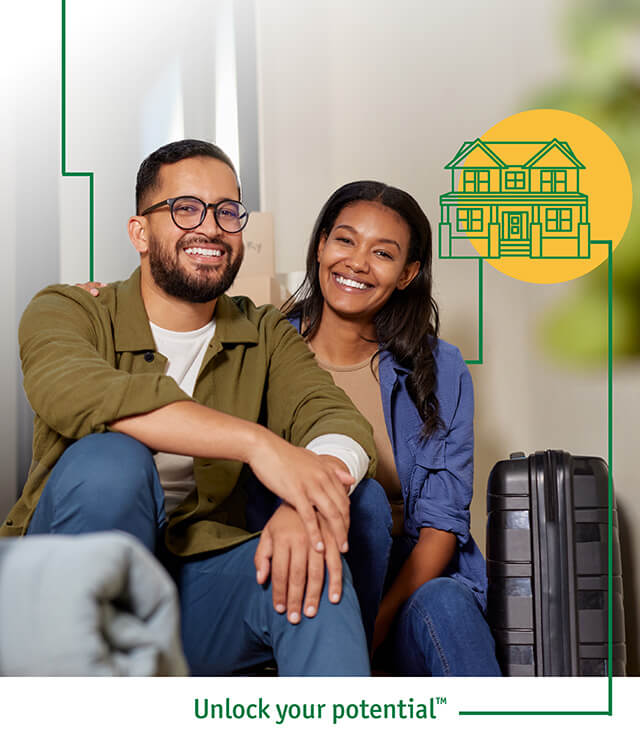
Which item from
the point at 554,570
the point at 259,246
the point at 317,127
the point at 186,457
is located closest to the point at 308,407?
the point at 186,457

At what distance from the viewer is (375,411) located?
147 centimetres

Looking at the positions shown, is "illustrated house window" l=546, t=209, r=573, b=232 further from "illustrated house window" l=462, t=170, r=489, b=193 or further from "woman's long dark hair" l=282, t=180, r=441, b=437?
"woman's long dark hair" l=282, t=180, r=441, b=437

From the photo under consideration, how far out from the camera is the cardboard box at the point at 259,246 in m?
1.58

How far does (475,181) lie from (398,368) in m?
0.35

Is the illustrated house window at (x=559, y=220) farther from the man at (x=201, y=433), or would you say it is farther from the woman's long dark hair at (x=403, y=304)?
the man at (x=201, y=433)

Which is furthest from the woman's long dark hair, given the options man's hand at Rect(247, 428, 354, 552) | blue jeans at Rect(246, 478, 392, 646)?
man's hand at Rect(247, 428, 354, 552)

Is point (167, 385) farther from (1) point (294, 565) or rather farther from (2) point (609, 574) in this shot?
(2) point (609, 574)

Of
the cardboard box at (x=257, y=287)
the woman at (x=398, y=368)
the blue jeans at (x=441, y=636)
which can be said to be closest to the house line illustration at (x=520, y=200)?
the woman at (x=398, y=368)

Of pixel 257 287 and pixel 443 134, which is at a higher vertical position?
pixel 443 134

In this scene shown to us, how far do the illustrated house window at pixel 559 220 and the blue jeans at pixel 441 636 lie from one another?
59 cm

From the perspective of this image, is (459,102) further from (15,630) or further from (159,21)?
(15,630)

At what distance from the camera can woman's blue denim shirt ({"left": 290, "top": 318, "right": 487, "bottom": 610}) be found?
1.40m

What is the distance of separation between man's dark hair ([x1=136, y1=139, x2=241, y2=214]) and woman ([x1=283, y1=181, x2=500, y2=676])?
0.97 feet
